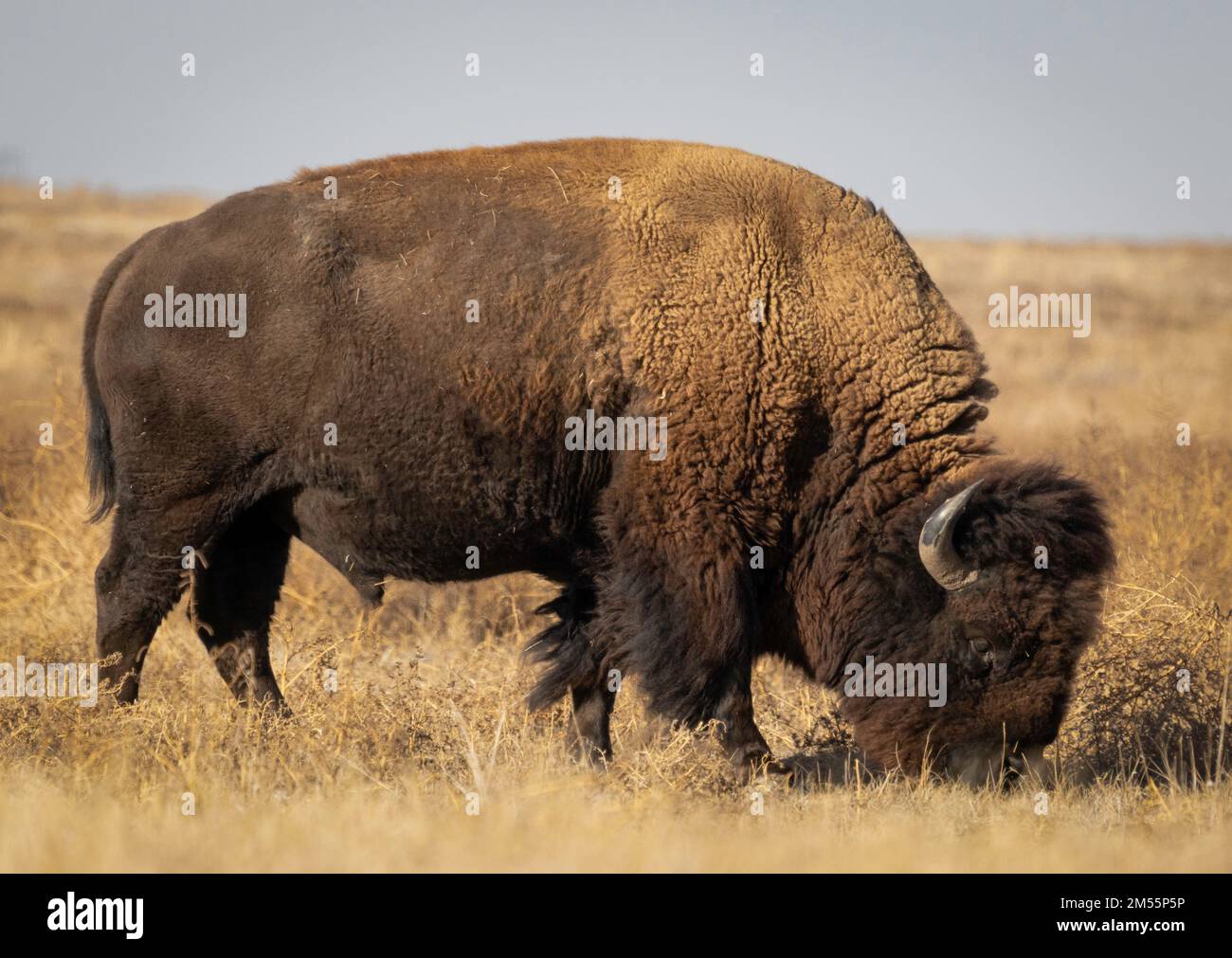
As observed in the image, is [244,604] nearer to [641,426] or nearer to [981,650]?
[641,426]

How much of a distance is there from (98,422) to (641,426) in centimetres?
255

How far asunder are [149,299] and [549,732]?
2.65 metres

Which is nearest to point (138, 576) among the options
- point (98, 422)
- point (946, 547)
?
point (98, 422)

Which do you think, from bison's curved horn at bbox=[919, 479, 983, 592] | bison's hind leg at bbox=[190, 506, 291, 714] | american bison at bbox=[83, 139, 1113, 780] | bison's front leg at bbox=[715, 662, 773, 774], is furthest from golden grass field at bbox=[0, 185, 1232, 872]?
bison's curved horn at bbox=[919, 479, 983, 592]

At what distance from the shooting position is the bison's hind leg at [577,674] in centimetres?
615

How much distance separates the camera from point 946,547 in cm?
542

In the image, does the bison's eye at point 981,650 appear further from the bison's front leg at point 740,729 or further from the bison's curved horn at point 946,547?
the bison's front leg at point 740,729

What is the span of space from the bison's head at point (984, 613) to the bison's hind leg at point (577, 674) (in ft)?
4.14

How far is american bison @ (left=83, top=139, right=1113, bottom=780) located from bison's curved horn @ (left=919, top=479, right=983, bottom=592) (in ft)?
0.05

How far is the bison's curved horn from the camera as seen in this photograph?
5355 mm

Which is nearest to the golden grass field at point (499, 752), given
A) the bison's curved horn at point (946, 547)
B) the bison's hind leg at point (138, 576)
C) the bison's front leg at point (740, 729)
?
the bison's front leg at point (740, 729)

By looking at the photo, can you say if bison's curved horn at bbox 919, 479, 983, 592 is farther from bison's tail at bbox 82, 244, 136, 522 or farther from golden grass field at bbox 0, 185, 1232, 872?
bison's tail at bbox 82, 244, 136, 522
